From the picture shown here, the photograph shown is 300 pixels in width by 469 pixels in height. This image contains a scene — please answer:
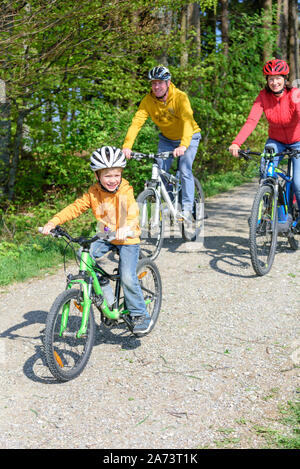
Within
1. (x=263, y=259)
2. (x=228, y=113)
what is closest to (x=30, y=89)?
(x=263, y=259)

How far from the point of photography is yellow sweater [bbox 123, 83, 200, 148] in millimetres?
6988

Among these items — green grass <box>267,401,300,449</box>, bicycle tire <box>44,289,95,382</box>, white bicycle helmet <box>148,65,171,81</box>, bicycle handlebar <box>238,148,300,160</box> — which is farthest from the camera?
white bicycle helmet <box>148,65,171,81</box>

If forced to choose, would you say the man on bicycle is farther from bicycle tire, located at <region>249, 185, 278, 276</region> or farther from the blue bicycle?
bicycle tire, located at <region>249, 185, 278, 276</region>

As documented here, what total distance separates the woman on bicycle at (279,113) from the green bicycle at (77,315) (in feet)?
9.21

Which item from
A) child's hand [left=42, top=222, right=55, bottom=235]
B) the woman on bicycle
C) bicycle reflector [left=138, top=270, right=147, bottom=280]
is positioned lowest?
bicycle reflector [left=138, top=270, right=147, bottom=280]

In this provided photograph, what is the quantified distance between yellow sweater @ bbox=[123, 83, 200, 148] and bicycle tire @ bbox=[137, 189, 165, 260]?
764 millimetres

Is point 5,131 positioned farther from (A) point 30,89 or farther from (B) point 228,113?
(B) point 228,113

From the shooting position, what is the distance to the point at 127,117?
10.6 meters

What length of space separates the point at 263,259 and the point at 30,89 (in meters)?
5.19

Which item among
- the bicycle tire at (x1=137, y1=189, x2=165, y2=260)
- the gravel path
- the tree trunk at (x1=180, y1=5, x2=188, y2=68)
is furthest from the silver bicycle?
the tree trunk at (x1=180, y1=5, x2=188, y2=68)

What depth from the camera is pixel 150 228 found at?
7.14 meters

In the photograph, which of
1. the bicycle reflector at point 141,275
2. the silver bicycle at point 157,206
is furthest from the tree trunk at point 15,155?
the bicycle reflector at point 141,275

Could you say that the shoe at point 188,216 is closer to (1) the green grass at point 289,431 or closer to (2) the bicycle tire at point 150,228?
(2) the bicycle tire at point 150,228

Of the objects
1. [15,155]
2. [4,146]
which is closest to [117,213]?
[4,146]
